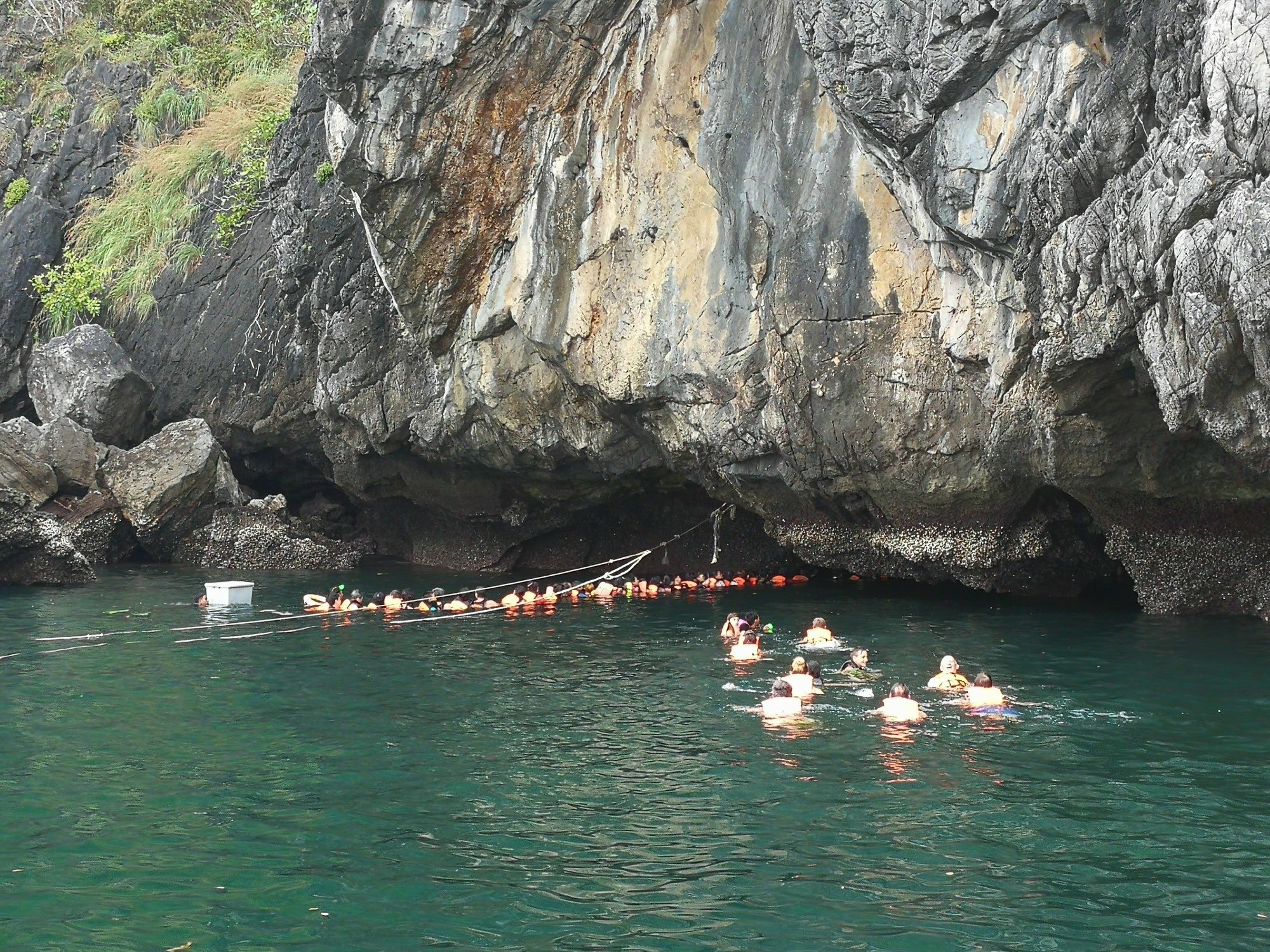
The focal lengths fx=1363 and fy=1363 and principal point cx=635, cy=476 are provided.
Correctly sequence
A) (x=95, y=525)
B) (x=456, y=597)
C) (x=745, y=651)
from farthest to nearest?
(x=95, y=525) < (x=456, y=597) < (x=745, y=651)

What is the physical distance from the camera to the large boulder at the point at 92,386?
32.2 meters

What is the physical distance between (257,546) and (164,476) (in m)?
2.58

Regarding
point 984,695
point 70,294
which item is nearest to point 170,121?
point 70,294

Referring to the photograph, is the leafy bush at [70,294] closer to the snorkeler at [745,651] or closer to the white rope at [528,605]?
the white rope at [528,605]

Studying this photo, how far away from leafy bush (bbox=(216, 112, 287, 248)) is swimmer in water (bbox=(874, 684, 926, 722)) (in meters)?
25.0

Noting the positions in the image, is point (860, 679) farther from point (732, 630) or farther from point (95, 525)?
point (95, 525)

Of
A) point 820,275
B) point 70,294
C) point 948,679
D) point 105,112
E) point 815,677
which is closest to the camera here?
point 948,679

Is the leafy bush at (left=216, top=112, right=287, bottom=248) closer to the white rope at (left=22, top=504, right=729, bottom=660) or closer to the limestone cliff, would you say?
the limestone cliff

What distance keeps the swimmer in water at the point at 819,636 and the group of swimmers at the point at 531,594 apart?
6.76 meters

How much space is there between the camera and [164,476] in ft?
97.2

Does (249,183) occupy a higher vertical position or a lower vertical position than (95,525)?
higher

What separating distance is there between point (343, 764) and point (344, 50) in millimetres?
13775

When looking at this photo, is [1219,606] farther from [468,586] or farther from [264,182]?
[264,182]

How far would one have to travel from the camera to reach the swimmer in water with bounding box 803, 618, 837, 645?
725 inches
